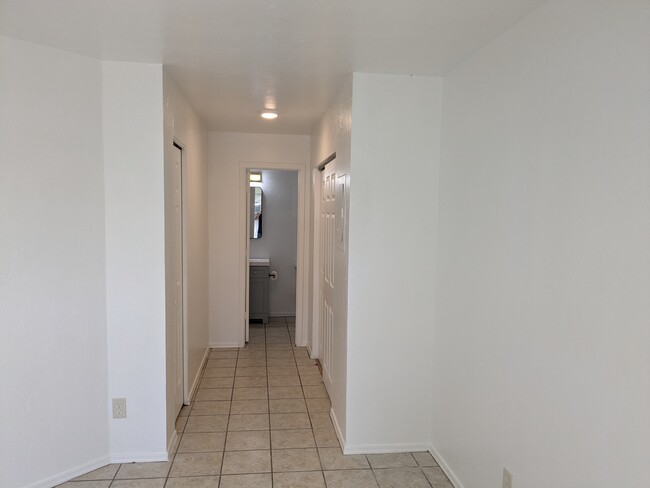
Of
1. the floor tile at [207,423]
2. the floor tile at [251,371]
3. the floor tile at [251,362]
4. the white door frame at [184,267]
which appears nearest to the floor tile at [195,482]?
the floor tile at [207,423]

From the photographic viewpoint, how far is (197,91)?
324 centimetres

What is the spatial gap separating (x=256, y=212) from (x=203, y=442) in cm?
384

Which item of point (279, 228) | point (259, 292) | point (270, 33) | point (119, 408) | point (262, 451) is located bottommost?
point (262, 451)

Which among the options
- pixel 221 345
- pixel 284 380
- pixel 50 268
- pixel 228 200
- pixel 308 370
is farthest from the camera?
pixel 221 345

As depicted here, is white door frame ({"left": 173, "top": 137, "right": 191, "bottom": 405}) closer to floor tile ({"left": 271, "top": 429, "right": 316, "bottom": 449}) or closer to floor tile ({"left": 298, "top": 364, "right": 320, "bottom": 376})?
floor tile ({"left": 271, "top": 429, "right": 316, "bottom": 449})

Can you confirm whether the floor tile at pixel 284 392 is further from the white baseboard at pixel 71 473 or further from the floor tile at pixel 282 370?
the white baseboard at pixel 71 473

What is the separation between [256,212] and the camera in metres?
6.48

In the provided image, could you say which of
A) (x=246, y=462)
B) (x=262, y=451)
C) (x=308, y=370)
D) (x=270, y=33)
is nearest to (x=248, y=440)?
(x=262, y=451)

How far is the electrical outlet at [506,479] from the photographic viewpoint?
79.5 inches

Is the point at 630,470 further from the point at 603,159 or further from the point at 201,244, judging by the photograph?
the point at 201,244

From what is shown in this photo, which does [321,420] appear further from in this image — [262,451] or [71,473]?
[71,473]

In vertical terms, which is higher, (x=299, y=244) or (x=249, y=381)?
(x=299, y=244)

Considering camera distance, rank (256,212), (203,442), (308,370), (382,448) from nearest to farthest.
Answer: (382,448) < (203,442) < (308,370) < (256,212)

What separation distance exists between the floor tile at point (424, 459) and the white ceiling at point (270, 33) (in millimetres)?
2298
